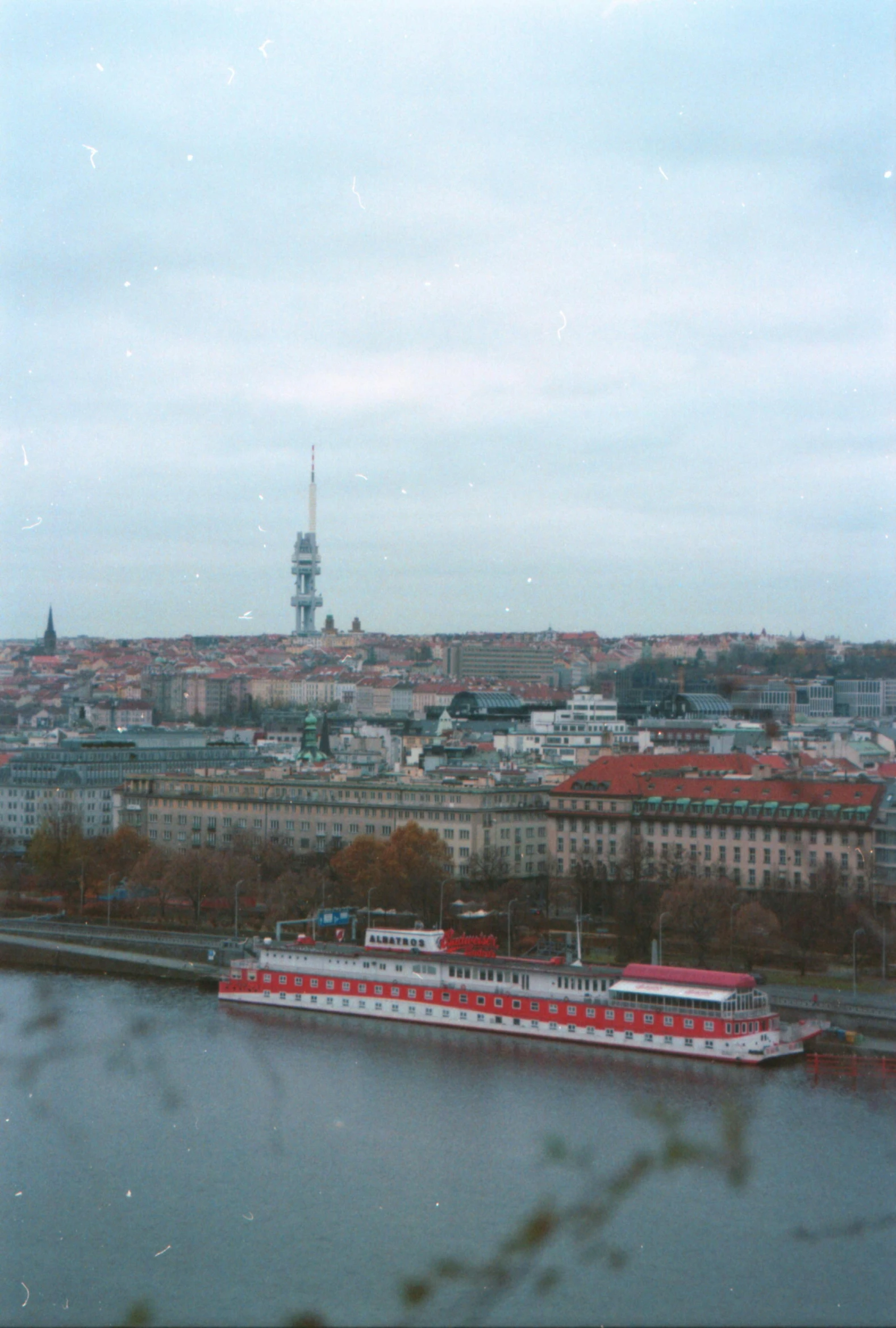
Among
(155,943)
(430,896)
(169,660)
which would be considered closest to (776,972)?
(430,896)

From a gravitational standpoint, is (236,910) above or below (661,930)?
below

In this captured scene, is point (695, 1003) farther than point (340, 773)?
No

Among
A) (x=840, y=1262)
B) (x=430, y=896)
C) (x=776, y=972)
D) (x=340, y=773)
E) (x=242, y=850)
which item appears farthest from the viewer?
(x=340, y=773)

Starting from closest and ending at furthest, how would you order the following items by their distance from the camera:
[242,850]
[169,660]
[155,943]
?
[155,943]
[242,850]
[169,660]

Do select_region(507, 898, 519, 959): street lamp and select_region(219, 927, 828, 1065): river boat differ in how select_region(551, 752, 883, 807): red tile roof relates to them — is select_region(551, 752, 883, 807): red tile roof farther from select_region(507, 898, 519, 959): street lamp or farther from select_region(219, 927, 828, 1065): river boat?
select_region(219, 927, 828, 1065): river boat

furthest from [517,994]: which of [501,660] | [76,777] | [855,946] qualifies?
[501,660]

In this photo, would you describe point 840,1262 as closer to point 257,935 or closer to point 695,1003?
point 695,1003

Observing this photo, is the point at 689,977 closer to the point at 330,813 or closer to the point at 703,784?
the point at 703,784
